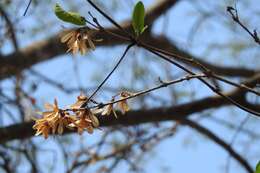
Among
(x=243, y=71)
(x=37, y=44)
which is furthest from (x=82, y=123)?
(x=243, y=71)

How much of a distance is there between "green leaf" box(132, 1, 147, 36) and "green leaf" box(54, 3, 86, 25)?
87 mm

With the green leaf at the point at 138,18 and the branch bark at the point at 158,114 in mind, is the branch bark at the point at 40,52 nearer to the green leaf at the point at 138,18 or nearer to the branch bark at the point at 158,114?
the branch bark at the point at 158,114

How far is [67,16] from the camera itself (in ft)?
3.40

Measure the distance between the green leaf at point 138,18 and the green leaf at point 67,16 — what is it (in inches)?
3.4

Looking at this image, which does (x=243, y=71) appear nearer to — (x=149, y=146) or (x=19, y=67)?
(x=149, y=146)

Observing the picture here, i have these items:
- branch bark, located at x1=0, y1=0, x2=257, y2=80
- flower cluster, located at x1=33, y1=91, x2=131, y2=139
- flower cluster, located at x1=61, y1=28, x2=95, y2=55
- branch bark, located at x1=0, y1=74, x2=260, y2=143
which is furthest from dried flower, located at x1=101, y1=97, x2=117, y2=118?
branch bark, located at x1=0, y1=0, x2=257, y2=80

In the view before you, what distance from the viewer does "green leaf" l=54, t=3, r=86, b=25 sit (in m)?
1.03

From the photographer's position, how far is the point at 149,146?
123 inches

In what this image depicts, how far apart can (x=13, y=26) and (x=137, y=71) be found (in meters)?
0.79

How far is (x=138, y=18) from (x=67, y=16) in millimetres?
120

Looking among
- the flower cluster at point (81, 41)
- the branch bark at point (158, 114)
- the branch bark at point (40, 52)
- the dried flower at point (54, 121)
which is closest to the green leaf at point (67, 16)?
the flower cluster at point (81, 41)

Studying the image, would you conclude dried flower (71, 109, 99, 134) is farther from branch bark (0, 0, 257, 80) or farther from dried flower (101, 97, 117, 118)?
branch bark (0, 0, 257, 80)

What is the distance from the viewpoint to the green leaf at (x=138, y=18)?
1029 mm

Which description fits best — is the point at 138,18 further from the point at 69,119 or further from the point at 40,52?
the point at 40,52
